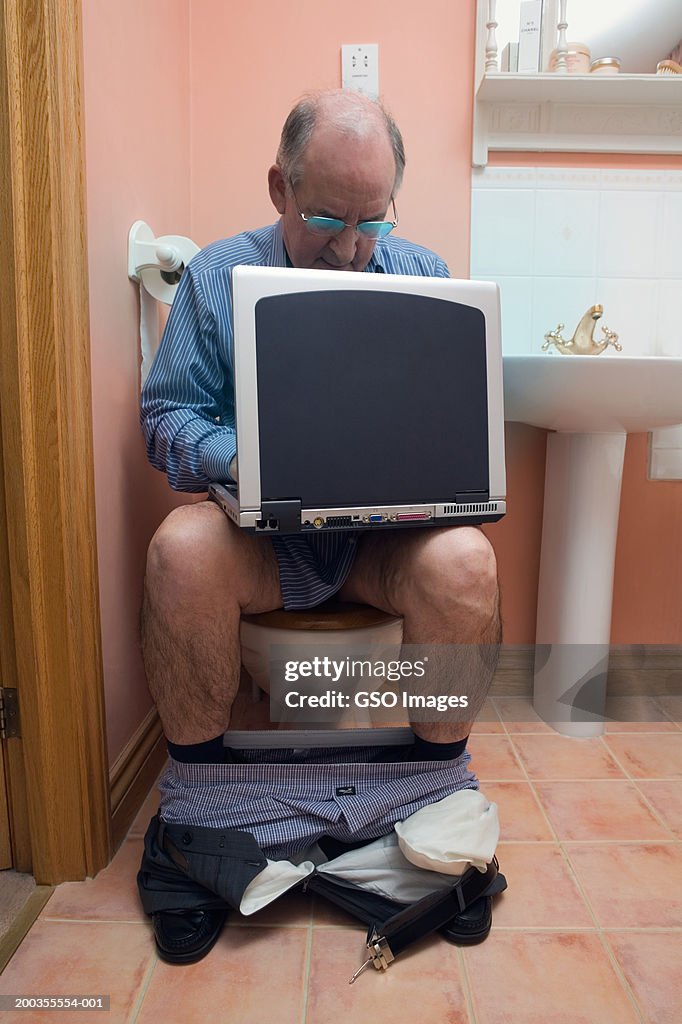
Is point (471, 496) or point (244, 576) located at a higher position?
point (471, 496)

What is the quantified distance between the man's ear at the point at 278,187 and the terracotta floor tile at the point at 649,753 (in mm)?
1092

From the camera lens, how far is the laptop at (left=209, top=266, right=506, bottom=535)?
797 millimetres

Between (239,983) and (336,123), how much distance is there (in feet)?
3.39

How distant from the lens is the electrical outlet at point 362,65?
151 centimetres

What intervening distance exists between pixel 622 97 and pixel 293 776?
1444 millimetres

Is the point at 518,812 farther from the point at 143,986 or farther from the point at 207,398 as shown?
the point at 207,398

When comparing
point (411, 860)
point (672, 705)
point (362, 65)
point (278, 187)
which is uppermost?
point (362, 65)

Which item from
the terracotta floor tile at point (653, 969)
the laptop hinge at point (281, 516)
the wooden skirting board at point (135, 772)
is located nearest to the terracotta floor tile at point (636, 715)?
the terracotta floor tile at point (653, 969)

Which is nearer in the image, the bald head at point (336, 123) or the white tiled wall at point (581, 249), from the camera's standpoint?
the bald head at point (336, 123)

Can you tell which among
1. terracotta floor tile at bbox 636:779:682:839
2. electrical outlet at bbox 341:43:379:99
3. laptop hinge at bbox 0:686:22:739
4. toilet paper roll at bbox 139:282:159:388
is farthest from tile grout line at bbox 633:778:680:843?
electrical outlet at bbox 341:43:379:99

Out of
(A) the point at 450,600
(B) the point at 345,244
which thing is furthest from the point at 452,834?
(B) the point at 345,244

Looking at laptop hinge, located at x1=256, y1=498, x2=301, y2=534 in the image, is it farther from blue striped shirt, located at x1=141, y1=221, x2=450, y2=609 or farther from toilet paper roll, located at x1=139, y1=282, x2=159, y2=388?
toilet paper roll, located at x1=139, y1=282, x2=159, y2=388

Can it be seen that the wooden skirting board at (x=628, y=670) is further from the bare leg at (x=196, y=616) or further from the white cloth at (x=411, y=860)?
the bare leg at (x=196, y=616)

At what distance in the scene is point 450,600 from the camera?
36.2 inches
